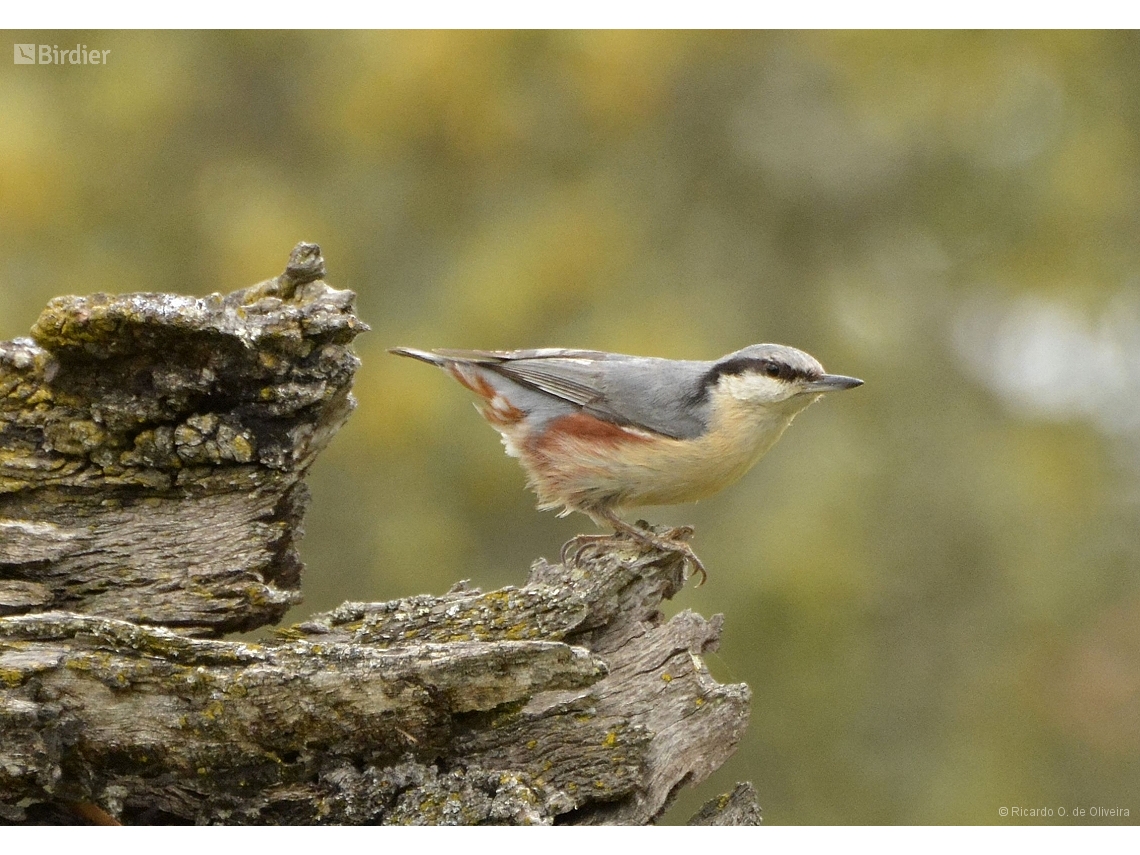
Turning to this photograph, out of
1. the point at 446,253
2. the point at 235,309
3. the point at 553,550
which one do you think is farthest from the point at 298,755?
the point at 446,253

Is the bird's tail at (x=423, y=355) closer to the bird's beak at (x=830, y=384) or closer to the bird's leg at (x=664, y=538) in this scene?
the bird's leg at (x=664, y=538)

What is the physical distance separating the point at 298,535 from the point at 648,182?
4639 millimetres

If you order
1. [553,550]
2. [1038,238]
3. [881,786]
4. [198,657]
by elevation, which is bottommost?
[881,786]

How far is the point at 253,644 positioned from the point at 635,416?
1.63 metres

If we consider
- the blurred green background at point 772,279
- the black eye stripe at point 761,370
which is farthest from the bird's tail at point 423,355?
the blurred green background at point 772,279

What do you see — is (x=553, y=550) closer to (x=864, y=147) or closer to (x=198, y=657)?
(x=864, y=147)

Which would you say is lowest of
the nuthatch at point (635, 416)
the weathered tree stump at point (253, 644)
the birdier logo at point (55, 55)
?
the weathered tree stump at point (253, 644)

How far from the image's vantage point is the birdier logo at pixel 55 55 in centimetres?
578

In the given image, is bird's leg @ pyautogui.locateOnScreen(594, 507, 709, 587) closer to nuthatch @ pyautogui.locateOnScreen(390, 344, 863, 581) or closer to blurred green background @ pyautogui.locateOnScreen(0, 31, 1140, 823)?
nuthatch @ pyautogui.locateOnScreen(390, 344, 863, 581)

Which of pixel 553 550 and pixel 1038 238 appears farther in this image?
pixel 1038 238

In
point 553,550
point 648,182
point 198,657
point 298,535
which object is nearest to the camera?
point 198,657

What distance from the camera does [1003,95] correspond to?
6867 millimetres

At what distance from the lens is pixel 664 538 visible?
11.8 ft

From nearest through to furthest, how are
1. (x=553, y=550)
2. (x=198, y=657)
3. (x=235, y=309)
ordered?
(x=198, y=657)
(x=235, y=309)
(x=553, y=550)
